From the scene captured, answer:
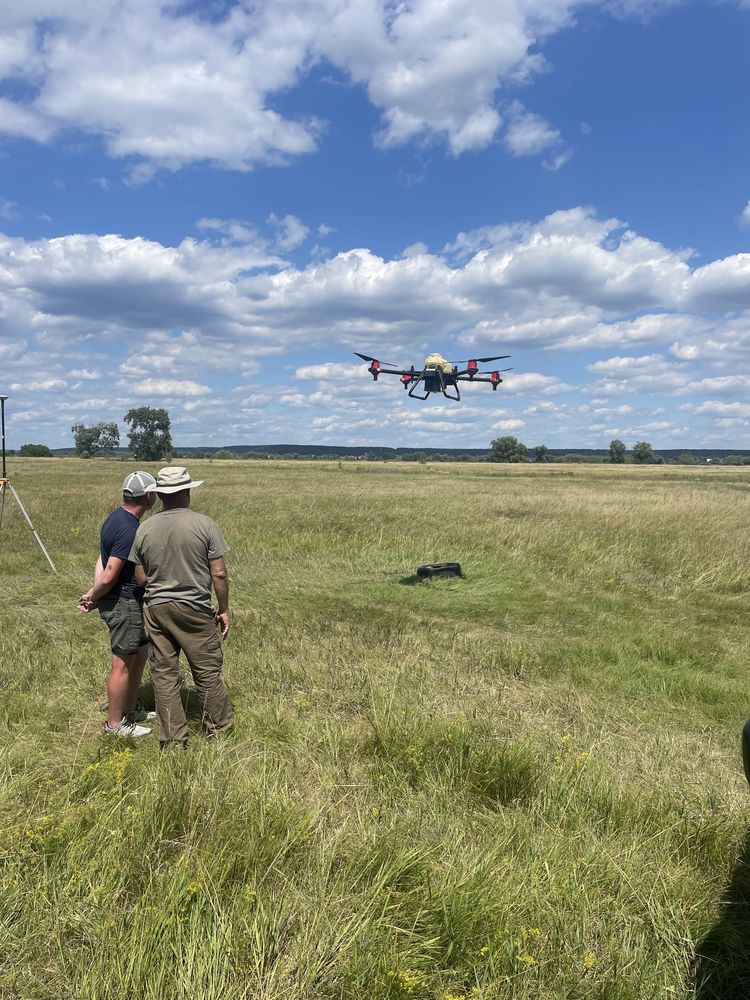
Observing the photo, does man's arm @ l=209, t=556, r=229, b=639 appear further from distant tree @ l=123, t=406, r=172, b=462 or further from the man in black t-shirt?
distant tree @ l=123, t=406, r=172, b=462

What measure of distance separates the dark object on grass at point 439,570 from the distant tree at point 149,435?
4330 inches

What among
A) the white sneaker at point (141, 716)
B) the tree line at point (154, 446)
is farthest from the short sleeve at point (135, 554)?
the tree line at point (154, 446)

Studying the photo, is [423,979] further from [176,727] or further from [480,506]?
[480,506]

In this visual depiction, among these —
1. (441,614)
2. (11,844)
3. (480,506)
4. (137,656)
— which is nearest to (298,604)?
(441,614)

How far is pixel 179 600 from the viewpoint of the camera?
4.45 m

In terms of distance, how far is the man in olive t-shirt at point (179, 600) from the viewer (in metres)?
4.43

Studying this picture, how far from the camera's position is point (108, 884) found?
8.68ft

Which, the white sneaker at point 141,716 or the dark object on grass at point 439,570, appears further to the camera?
the dark object on grass at point 439,570

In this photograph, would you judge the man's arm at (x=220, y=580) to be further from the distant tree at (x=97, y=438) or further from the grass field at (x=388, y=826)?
the distant tree at (x=97, y=438)

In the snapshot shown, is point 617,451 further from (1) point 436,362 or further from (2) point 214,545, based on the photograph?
(2) point 214,545

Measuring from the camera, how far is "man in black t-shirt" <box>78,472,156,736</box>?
187 inches

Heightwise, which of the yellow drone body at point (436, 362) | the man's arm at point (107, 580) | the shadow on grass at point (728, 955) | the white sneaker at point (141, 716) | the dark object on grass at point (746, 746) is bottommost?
the white sneaker at point (141, 716)

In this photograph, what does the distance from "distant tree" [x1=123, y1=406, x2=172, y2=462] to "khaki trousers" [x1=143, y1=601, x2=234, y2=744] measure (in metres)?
116

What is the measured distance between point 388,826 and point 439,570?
8.77 metres
